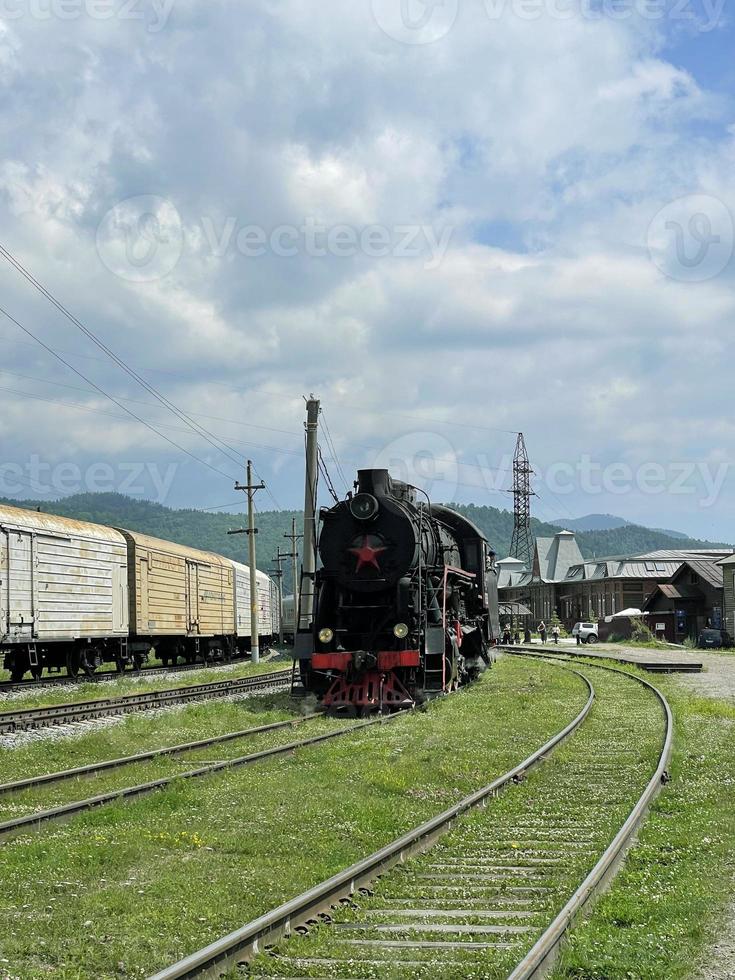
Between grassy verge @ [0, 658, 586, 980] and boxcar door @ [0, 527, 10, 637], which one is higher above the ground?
boxcar door @ [0, 527, 10, 637]

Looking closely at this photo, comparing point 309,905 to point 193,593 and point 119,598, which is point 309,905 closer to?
point 119,598

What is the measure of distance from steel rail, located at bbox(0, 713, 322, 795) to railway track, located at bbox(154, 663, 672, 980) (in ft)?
16.2

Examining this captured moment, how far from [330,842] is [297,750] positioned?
18.8 feet

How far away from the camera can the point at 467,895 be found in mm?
7121

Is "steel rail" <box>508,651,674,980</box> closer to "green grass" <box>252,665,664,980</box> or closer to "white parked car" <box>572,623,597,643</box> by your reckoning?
"green grass" <box>252,665,664,980</box>

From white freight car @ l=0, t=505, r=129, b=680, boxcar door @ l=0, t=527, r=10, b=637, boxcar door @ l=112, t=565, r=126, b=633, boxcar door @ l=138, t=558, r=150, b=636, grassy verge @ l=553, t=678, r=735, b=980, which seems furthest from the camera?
boxcar door @ l=138, t=558, r=150, b=636

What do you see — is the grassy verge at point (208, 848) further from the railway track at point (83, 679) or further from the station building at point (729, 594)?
the station building at point (729, 594)

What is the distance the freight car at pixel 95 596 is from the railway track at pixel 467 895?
1512 cm

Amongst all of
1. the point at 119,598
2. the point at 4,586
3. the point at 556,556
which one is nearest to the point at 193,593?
the point at 119,598

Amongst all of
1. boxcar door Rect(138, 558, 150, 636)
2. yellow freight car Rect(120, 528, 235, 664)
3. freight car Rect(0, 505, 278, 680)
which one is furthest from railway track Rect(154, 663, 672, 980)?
yellow freight car Rect(120, 528, 235, 664)

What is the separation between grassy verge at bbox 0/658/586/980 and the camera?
612 centimetres

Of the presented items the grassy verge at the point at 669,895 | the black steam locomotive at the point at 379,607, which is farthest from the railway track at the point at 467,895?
the black steam locomotive at the point at 379,607

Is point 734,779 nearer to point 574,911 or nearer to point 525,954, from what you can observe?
point 574,911

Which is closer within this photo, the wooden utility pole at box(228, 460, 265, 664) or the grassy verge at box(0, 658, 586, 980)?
the grassy verge at box(0, 658, 586, 980)
